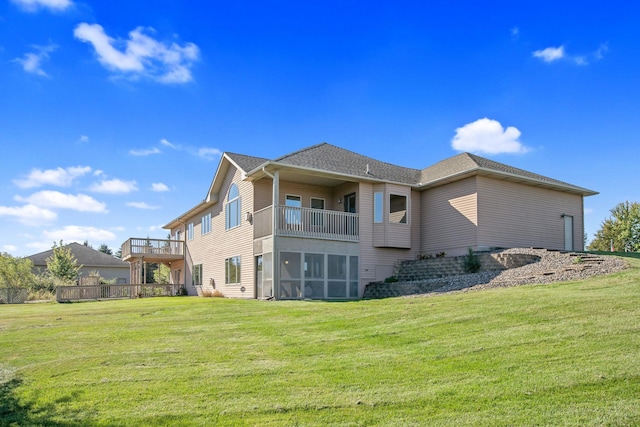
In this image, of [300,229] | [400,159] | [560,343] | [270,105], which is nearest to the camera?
[560,343]

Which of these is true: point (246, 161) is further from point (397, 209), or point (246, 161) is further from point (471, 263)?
point (471, 263)

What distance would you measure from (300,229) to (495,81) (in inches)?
354

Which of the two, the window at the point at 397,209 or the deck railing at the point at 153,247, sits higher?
the window at the point at 397,209

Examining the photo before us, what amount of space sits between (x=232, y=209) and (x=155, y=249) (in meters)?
12.4

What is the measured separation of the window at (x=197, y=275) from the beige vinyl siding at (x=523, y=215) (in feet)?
54.3

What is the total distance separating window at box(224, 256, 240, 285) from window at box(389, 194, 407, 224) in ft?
23.8

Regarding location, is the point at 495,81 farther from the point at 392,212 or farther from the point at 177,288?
the point at 177,288

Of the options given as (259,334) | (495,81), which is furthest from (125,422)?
(495,81)

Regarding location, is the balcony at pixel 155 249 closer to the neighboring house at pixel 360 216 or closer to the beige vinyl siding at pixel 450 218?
the neighboring house at pixel 360 216

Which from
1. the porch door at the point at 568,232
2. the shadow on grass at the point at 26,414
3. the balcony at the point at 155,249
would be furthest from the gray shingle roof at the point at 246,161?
the shadow on grass at the point at 26,414

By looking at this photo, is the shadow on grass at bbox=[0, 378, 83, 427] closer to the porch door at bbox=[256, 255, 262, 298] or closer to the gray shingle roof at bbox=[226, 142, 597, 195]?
the gray shingle roof at bbox=[226, 142, 597, 195]

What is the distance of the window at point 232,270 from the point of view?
2184 cm

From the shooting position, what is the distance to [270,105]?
20.1 m

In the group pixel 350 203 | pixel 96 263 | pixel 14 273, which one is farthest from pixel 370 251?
pixel 96 263
